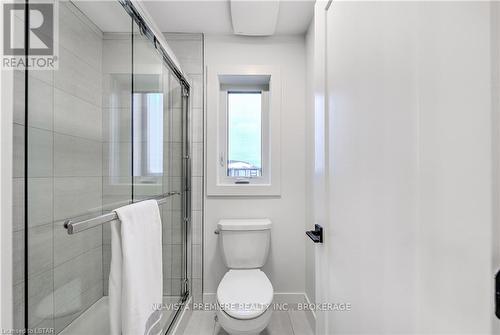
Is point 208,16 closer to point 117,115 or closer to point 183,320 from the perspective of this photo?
point 117,115

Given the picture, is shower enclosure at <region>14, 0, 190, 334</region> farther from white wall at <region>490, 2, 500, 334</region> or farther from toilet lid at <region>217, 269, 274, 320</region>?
white wall at <region>490, 2, 500, 334</region>

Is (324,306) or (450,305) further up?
(450,305)

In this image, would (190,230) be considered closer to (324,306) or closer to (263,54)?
(324,306)

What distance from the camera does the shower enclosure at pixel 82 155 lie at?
71cm

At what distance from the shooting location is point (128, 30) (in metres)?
1.13

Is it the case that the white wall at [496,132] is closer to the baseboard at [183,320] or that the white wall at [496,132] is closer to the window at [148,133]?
the window at [148,133]

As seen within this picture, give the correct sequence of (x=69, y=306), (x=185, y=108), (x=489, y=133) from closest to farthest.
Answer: (x=489, y=133) < (x=69, y=306) < (x=185, y=108)

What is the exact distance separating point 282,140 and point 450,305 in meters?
1.69

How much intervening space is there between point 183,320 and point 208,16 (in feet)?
6.98

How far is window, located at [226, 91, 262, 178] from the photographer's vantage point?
213 cm

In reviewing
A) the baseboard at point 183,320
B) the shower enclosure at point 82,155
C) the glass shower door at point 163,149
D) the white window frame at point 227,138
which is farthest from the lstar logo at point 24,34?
the baseboard at point 183,320

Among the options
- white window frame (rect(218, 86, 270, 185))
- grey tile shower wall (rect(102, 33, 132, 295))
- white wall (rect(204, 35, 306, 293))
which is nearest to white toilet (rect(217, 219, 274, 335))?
white wall (rect(204, 35, 306, 293))

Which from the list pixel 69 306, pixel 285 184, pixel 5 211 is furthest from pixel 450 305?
pixel 285 184

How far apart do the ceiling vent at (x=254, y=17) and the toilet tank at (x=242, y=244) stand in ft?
4.76
